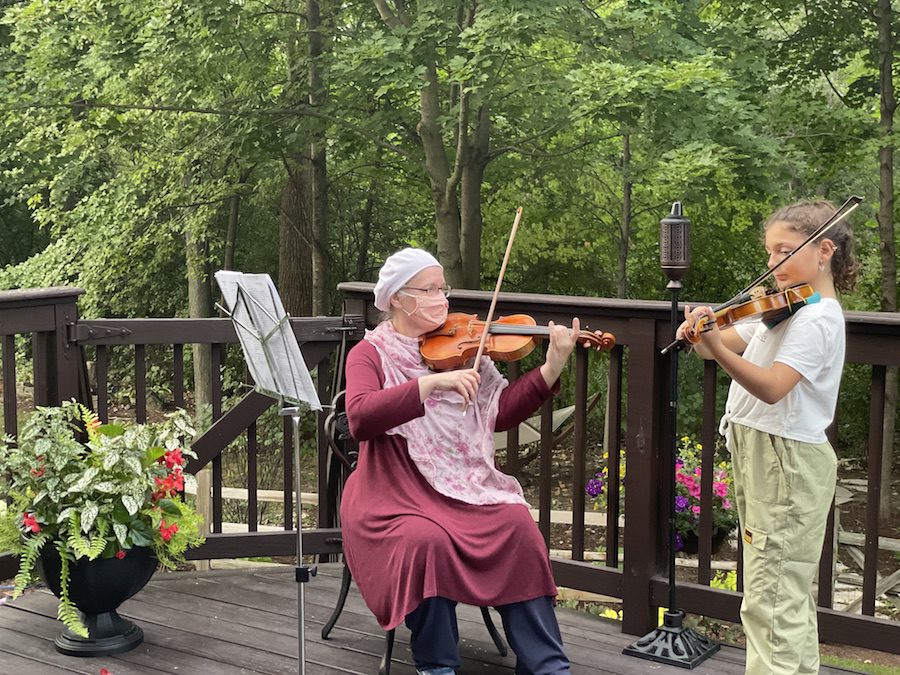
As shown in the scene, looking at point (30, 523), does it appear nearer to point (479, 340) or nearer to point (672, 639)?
point (479, 340)

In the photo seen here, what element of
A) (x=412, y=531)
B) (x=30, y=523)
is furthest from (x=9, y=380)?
(x=412, y=531)

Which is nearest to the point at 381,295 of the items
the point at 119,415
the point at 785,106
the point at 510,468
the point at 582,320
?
the point at 582,320

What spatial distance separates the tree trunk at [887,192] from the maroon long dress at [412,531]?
7246 mm

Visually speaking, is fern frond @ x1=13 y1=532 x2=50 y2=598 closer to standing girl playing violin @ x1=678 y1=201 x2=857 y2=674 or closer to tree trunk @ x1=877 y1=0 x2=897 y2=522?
standing girl playing violin @ x1=678 y1=201 x2=857 y2=674

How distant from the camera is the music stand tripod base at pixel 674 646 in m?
2.96

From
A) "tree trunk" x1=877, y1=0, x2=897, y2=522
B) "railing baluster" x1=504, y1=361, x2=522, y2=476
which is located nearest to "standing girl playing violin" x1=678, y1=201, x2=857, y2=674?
"railing baluster" x1=504, y1=361, x2=522, y2=476

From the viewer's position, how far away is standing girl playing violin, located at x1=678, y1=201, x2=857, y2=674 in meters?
2.39

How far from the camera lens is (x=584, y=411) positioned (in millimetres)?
3348

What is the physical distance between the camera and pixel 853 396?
37.5 ft

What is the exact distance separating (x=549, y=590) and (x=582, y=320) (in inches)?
36.2

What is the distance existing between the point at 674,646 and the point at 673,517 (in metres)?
0.36

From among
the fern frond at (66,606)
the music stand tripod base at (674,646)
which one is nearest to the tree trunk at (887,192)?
the music stand tripod base at (674,646)

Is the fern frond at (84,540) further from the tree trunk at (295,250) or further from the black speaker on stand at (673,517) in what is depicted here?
the tree trunk at (295,250)

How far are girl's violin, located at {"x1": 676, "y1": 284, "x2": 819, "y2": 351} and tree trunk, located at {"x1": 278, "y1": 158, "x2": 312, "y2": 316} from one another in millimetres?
9510
